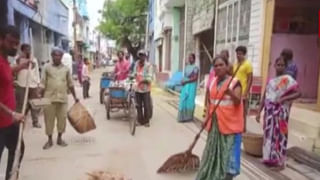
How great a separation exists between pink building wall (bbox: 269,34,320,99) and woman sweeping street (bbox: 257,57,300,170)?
7.03 meters

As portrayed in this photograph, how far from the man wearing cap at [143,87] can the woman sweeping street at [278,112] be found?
4371 mm

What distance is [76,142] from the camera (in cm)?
887

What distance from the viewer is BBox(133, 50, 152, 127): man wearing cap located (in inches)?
427

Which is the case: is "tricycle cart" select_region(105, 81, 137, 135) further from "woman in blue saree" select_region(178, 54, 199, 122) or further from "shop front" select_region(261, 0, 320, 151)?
"shop front" select_region(261, 0, 320, 151)

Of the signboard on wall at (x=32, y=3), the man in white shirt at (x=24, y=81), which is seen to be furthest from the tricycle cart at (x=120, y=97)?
the signboard on wall at (x=32, y=3)

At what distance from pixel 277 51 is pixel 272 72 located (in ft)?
4.49

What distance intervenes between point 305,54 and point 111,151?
8115 millimetres

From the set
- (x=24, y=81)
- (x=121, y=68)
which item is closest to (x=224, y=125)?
(x=24, y=81)

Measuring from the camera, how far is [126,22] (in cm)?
4972

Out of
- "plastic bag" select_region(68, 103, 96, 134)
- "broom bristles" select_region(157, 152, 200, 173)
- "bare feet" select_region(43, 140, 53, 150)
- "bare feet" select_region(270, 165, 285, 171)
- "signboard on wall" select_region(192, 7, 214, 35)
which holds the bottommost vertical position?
"bare feet" select_region(43, 140, 53, 150)

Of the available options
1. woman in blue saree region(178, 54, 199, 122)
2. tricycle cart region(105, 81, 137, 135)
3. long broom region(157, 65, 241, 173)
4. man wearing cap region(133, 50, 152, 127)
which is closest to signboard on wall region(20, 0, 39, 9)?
tricycle cart region(105, 81, 137, 135)

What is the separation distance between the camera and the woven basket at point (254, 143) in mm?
7590

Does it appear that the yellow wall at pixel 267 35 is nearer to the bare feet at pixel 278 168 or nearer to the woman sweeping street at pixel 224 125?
the bare feet at pixel 278 168

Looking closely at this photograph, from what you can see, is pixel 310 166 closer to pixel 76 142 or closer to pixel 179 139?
pixel 179 139
